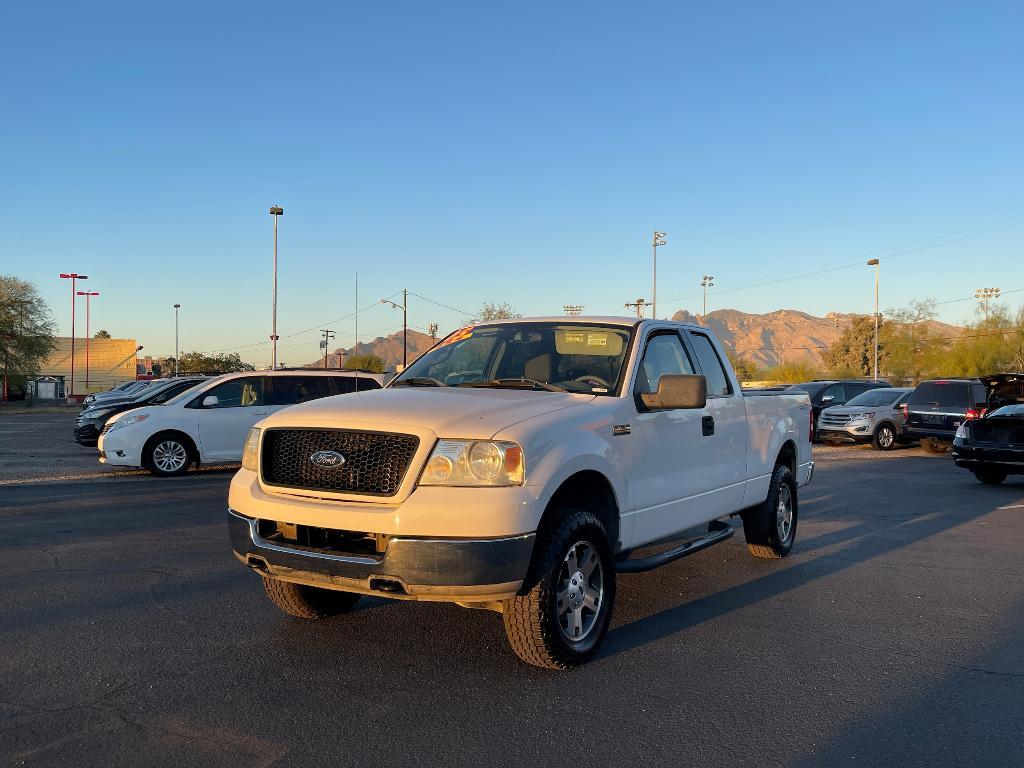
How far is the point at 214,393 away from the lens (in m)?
14.6

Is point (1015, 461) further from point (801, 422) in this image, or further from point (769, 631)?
point (769, 631)

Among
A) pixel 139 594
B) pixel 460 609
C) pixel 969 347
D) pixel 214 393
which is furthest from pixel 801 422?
pixel 969 347

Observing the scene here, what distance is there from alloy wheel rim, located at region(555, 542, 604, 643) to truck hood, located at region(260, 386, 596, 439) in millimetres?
807

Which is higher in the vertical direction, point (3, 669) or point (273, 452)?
point (273, 452)

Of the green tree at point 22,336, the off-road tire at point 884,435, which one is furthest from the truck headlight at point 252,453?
the green tree at point 22,336

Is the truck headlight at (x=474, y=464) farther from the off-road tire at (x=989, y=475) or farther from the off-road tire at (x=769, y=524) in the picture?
the off-road tire at (x=989, y=475)

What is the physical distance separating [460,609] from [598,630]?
4.22ft

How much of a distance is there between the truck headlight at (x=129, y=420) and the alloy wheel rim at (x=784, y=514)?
10.5m

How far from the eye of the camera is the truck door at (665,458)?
18.1 ft

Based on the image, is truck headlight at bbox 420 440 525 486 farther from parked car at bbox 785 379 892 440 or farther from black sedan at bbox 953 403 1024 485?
parked car at bbox 785 379 892 440

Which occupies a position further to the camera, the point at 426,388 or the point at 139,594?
the point at 139,594

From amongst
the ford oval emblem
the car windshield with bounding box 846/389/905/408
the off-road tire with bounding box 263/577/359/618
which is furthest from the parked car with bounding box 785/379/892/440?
the ford oval emblem

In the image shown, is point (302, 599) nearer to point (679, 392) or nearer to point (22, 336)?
Answer: point (679, 392)

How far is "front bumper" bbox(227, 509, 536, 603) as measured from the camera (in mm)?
4258
